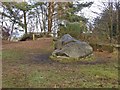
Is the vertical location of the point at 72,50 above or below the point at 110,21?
below

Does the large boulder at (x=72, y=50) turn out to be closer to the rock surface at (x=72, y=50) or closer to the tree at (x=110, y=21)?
the rock surface at (x=72, y=50)

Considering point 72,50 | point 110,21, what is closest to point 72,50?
point 72,50

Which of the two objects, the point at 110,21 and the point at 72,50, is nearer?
the point at 72,50

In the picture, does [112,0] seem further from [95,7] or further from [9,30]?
[9,30]

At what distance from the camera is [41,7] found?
11.8 meters

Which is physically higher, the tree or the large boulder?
the tree

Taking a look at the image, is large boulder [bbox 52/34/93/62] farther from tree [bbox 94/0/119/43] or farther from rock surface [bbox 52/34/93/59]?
tree [bbox 94/0/119/43]

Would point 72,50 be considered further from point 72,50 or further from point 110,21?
point 110,21

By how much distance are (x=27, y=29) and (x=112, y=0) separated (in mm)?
6153

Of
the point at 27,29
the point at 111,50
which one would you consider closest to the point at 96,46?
the point at 111,50

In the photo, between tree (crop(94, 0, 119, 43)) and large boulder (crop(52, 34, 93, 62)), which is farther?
tree (crop(94, 0, 119, 43))

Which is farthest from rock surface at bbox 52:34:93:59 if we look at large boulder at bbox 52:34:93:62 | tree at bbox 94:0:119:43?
tree at bbox 94:0:119:43

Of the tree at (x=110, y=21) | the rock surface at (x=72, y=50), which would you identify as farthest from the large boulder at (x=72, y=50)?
the tree at (x=110, y=21)

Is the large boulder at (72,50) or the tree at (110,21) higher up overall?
the tree at (110,21)
